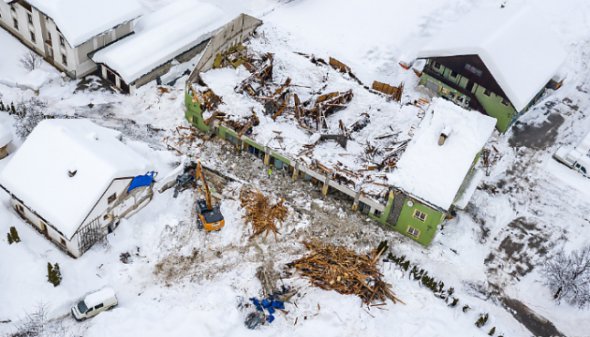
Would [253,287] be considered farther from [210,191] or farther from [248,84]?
[248,84]

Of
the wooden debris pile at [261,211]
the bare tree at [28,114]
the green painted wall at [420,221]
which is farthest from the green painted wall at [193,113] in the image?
the green painted wall at [420,221]

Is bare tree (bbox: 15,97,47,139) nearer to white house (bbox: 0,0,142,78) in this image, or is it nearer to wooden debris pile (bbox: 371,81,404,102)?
white house (bbox: 0,0,142,78)

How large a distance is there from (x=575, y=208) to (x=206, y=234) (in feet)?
96.9

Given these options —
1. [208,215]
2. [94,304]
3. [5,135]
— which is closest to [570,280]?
[208,215]

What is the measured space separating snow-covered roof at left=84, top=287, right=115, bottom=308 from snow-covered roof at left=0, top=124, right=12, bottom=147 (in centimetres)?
1468

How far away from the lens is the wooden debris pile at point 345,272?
41.0m

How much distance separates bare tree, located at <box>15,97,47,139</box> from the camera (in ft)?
156

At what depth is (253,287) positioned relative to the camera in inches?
1601

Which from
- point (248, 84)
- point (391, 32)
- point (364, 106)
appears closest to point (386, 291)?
point (364, 106)

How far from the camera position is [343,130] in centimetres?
5000

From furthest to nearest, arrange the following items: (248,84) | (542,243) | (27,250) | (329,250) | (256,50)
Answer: (256,50) → (248,84) → (542,243) → (329,250) → (27,250)

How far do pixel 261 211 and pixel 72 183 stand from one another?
13.1 meters

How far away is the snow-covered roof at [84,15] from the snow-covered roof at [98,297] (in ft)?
73.5

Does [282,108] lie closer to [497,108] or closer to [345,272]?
[345,272]
